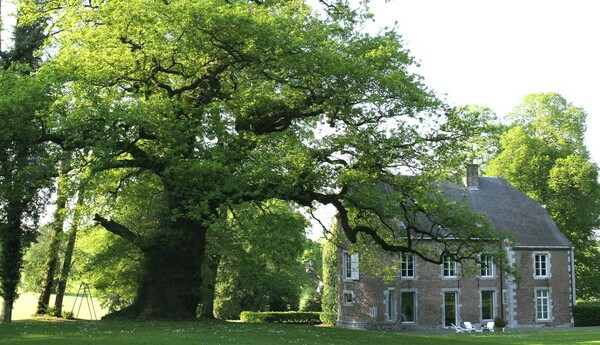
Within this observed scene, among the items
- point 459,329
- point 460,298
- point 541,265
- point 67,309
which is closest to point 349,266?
point 460,298

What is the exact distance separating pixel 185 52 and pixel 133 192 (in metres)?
8.22

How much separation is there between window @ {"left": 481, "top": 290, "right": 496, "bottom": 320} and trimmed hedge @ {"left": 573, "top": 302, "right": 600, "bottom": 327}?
5.30 meters

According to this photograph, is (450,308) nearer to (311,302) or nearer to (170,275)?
(311,302)

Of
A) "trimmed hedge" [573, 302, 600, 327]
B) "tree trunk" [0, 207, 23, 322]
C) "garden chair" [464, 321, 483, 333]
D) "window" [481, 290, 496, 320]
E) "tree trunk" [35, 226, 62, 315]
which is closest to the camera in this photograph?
"tree trunk" [0, 207, 23, 322]

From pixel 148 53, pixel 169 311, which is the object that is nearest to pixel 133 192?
pixel 169 311

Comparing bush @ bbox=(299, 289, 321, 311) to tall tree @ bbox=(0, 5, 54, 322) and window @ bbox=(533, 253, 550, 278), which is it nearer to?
window @ bbox=(533, 253, 550, 278)

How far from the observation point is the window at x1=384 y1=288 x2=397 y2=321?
40.7 metres

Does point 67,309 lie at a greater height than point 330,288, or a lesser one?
lesser

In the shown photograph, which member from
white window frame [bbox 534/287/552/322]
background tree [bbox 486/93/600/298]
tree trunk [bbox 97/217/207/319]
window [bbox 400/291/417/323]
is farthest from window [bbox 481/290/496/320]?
tree trunk [bbox 97/217/207/319]

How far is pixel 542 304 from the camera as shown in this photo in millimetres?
42125

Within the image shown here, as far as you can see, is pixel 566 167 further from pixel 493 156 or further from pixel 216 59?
pixel 216 59

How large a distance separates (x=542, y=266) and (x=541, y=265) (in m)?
0.10

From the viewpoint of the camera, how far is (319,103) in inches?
823

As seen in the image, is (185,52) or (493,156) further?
(493,156)
